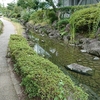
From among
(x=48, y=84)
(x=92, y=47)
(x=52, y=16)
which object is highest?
(x=52, y=16)

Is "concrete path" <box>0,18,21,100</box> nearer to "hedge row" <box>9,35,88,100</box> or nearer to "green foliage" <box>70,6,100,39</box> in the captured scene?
"hedge row" <box>9,35,88,100</box>

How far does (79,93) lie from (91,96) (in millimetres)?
2135

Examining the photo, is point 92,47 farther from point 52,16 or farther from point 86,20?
point 52,16

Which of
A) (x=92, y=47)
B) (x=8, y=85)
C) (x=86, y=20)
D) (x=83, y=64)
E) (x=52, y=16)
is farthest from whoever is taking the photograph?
(x=52, y=16)

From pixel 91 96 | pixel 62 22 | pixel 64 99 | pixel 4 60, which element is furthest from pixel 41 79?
pixel 62 22

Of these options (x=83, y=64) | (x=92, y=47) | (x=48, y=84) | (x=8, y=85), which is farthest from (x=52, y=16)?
(x=48, y=84)

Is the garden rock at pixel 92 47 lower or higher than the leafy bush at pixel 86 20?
lower

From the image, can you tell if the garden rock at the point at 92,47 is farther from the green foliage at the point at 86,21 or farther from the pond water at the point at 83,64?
the green foliage at the point at 86,21

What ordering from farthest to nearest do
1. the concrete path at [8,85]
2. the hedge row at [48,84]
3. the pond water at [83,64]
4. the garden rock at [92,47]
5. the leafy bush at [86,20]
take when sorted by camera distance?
the leafy bush at [86,20]
the garden rock at [92,47]
the pond water at [83,64]
the concrete path at [8,85]
the hedge row at [48,84]

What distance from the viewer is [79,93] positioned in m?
3.40

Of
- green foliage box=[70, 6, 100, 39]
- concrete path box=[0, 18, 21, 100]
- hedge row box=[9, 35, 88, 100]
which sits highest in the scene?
green foliage box=[70, 6, 100, 39]

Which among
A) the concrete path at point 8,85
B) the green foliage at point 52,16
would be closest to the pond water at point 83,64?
the concrete path at point 8,85

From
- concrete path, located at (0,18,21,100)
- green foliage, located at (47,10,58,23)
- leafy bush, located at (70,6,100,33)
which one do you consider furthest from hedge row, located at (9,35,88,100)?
green foliage, located at (47,10,58,23)

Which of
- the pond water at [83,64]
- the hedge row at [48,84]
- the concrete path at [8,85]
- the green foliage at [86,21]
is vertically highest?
the green foliage at [86,21]
